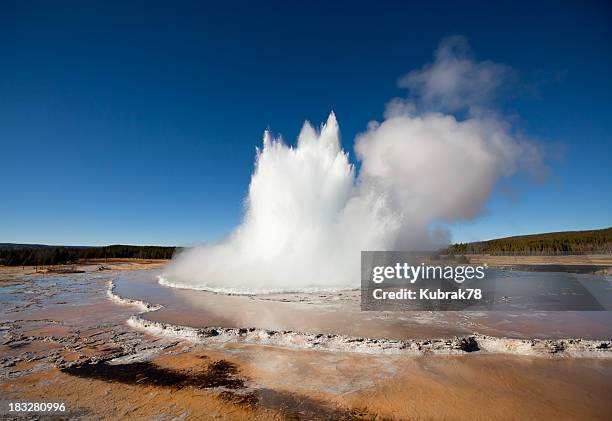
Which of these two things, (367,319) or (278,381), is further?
(367,319)

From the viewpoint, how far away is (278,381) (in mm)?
6688

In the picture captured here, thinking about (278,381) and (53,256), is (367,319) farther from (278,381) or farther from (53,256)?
(53,256)

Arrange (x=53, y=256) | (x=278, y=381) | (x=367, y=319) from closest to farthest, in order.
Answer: (x=278, y=381) → (x=367, y=319) → (x=53, y=256)

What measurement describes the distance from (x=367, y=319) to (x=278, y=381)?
5726 millimetres

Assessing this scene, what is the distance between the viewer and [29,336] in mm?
10008

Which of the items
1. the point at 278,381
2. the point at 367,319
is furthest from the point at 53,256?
the point at 278,381

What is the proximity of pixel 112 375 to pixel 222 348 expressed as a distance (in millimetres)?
2708

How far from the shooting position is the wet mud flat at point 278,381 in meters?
5.55

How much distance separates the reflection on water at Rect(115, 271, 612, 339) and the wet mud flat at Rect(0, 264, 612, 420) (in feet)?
5.32

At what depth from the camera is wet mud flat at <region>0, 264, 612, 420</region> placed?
5547mm

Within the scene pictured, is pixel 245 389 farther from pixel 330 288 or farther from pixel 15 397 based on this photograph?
pixel 330 288

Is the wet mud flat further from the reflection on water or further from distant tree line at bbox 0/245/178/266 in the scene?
distant tree line at bbox 0/245/178/266

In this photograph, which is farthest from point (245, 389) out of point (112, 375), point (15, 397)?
point (15, 397)

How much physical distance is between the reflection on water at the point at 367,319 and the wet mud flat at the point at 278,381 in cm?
162
